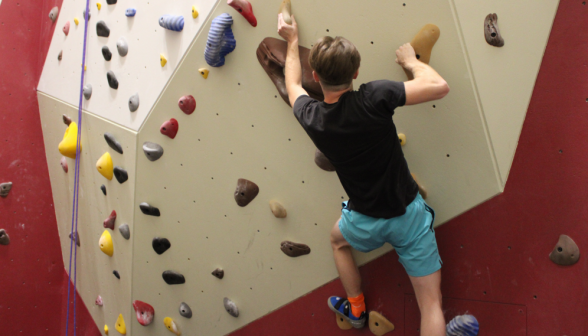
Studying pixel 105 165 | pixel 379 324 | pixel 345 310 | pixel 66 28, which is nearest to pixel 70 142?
pixel 105 165

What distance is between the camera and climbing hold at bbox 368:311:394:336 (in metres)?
1.62

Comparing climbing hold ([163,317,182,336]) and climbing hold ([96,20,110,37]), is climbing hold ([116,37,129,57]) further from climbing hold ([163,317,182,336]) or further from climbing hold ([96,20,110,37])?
climbing hold ([163,317,182,336])

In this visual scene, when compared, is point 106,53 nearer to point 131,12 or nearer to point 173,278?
point 131,12

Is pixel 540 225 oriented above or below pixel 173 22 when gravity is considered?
below

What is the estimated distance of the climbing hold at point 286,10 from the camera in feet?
5.27

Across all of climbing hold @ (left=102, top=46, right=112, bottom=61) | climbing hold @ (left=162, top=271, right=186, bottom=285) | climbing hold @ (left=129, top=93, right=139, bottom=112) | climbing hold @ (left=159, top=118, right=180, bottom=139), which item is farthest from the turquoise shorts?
climbing hold @ (left=102, top=46, right=112, bottom=61)

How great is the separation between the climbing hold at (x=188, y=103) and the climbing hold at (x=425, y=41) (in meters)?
0.97

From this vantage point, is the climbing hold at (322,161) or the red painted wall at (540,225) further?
the climbing hold at (322,161)

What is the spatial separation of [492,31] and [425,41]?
0.64 feet

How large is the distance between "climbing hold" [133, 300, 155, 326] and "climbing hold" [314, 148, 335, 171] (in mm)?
1264

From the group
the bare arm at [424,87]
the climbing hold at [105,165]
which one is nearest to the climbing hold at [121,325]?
the climbing hold at [105,165]

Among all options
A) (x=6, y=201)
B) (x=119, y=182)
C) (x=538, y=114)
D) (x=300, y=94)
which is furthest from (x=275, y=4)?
(x=6, y=201)

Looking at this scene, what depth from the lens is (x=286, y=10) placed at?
163cm

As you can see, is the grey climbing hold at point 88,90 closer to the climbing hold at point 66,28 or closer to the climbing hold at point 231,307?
the climbing hold at point 66,28
